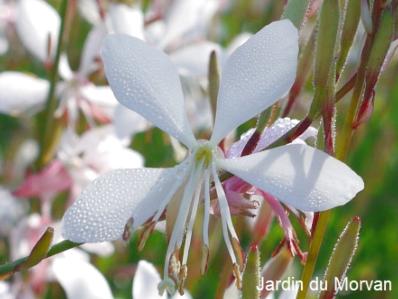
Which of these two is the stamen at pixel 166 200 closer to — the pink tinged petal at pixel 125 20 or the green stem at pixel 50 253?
the green stem at pixel 50 253

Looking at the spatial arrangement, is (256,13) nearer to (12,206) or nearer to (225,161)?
(12,206)

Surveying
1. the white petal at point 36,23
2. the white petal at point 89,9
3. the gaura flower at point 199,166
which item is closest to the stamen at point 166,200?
the gaura flower at point 199,166

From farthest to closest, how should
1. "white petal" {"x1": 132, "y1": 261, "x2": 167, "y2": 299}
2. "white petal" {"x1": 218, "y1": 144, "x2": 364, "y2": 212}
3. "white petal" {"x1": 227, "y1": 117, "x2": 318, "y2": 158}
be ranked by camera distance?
"white petal" {"x1": 132, "y1": 261, "x2": 167, "y2": 299}, "white petal" {"x1": 227, "y1": 117, "x2": 318, "y2": 158}, "white petal" {"x1": 218, "y1": 144, "x2": 364, "y2": 212}

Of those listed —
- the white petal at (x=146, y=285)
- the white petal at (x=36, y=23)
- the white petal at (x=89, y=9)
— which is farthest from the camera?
the white petal at (x=89, y=9)

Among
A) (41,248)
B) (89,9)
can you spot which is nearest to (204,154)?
(41,248)

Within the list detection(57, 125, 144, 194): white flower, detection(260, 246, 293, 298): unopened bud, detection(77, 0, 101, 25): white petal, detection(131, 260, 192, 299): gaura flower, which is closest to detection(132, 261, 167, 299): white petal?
detection(131, 260, 192, 299): gaura flower

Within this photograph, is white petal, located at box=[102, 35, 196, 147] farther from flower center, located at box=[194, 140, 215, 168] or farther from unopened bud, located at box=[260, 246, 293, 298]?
unopened bud, located at box=[260, 246, 293, 298]

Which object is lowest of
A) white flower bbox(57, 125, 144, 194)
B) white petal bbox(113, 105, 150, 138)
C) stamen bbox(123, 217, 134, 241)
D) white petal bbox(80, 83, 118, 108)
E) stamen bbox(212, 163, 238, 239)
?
white flower bbox(57, 125, 144, 194)
